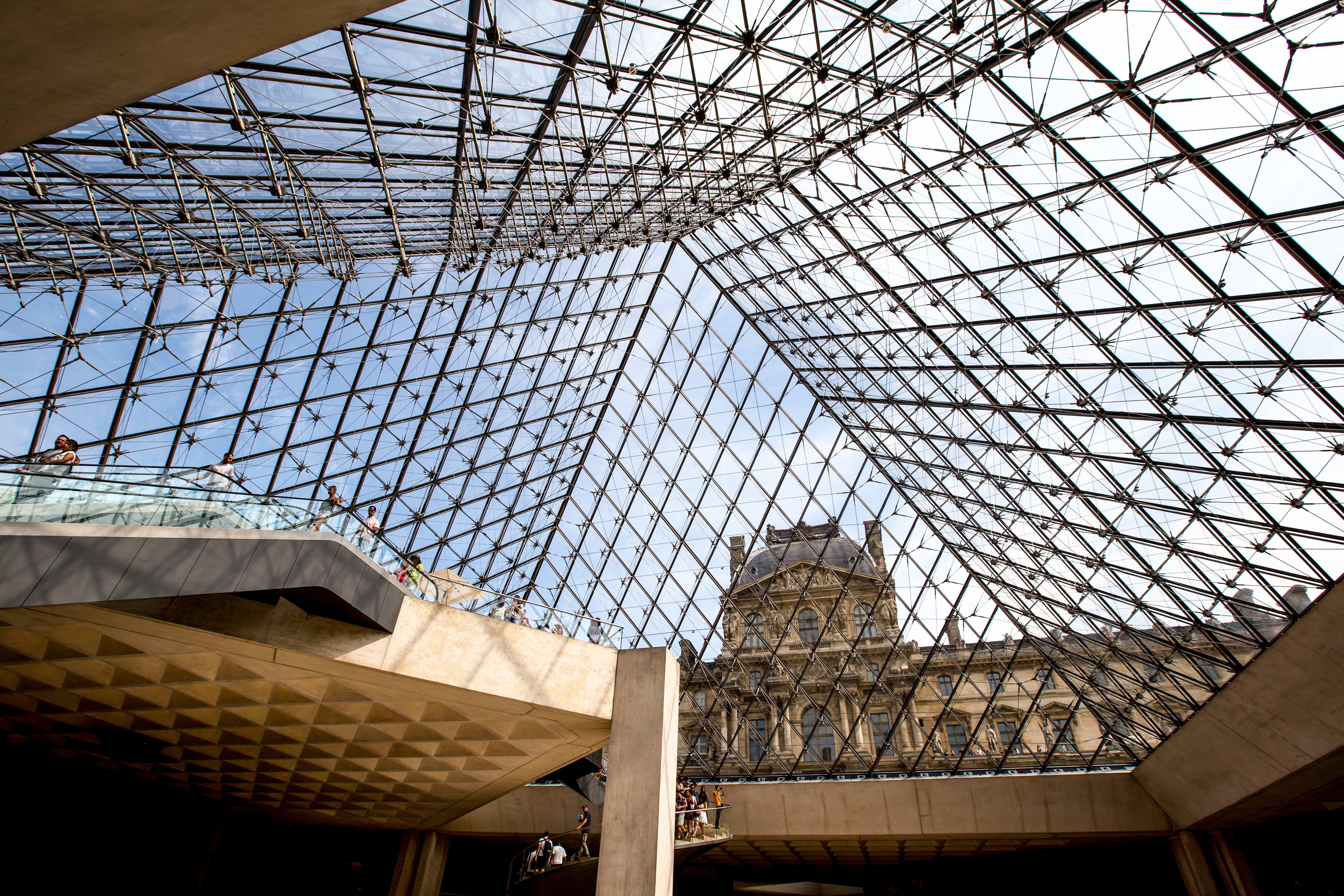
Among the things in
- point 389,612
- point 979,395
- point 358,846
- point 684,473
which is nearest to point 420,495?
point 684,473

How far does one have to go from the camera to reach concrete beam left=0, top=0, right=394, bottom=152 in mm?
4434

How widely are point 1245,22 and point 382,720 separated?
21270 millimetres

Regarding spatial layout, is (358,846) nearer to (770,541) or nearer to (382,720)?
(382,720)

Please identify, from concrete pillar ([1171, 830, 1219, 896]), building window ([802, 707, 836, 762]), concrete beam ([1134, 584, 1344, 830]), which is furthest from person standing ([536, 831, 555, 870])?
concrete pillar ([1171, 830, 1219, 896])

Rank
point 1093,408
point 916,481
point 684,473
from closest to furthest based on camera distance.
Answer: point 1093,408, point 916,481, point 684,473

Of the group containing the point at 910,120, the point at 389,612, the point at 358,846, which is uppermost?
the point at 910,120

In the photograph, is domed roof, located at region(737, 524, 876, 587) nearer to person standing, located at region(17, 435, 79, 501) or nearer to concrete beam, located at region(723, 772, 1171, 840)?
concrete beam, located at region(723, 772, 1171, 840)

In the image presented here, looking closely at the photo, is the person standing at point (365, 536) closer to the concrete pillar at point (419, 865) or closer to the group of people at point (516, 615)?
the group of people at point (516, 615)

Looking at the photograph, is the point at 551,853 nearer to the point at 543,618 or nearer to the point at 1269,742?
the point at 543,618

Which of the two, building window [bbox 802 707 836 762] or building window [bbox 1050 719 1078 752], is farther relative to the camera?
building window [bbox 802 707 836 762]

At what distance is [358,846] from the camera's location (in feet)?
107

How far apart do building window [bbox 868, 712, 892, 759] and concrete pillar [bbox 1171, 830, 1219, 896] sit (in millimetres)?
9577

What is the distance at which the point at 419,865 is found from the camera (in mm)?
28266

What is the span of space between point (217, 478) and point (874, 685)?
25495 millimetres
